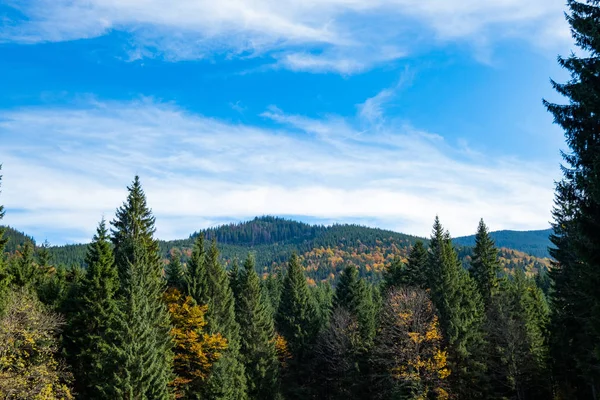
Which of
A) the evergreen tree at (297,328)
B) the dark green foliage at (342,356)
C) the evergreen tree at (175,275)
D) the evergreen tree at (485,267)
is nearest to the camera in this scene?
the dark green foliage at (342,356)

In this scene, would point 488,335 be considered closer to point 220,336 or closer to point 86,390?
point 220,336

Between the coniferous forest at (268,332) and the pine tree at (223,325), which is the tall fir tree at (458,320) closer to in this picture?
the coniferous forest at (268,332)

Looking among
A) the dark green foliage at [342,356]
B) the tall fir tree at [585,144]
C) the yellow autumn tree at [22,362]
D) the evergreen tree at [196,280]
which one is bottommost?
the dark green foliage at [342,356]

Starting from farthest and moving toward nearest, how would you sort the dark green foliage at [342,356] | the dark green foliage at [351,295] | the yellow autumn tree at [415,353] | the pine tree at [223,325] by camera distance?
the dark green foliage at [351,295] → the dark green foliage at [342,356] → the pine tree at [223,325] → the yellow autumn tree at [415,353]

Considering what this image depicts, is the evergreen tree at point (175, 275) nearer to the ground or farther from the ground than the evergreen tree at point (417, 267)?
nearer to the ground

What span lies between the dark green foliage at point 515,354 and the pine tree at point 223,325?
24.9m

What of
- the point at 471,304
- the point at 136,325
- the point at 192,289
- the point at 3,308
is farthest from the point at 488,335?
the point at 3,308

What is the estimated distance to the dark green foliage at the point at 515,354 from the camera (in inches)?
1700

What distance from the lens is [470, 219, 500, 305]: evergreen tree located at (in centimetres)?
5709

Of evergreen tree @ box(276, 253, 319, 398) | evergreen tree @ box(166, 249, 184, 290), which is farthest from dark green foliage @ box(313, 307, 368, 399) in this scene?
evergreen tree @ box(166, 249, 184, 290)

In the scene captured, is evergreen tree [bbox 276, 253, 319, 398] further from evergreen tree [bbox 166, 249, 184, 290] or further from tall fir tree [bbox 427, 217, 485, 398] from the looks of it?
tall fir tree [bbox 427, 217, 485, 398]

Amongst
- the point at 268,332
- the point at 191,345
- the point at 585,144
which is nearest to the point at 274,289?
the point at 268,332

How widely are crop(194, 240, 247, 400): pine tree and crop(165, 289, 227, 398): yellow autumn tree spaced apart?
154cm

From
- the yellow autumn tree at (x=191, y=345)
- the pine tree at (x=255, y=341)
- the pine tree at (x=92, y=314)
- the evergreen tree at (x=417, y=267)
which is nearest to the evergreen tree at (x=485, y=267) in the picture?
the evergreen tree at (x=417, y=267)
